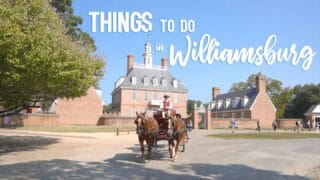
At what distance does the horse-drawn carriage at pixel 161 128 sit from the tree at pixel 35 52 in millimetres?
5825

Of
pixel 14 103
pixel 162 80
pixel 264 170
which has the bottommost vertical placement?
pixel 264 170

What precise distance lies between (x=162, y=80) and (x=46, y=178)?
6721cm

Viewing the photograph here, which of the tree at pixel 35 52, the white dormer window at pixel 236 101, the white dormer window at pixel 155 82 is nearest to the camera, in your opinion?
the tree at pixel 35 52

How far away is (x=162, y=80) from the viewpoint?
79688 mm

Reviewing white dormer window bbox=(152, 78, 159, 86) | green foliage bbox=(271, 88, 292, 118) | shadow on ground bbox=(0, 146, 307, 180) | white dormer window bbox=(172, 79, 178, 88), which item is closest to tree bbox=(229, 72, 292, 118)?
green foliage bbox=(271, 88, 292, 118)

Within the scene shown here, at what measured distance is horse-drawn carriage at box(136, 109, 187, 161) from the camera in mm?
16562

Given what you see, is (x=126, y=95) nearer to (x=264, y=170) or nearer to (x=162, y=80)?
(x=162, y=80)

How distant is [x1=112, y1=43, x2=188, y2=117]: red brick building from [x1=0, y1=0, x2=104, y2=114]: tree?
168 feet

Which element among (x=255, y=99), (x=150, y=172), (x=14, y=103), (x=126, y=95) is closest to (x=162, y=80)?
(x=126, y=95)

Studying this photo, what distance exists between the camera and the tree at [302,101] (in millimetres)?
92631

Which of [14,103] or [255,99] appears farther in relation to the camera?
[255,99]

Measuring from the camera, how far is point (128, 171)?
14141 mm

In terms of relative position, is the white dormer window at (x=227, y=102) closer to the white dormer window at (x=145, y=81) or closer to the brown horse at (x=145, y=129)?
the white dormer window at (x=145, y=81)

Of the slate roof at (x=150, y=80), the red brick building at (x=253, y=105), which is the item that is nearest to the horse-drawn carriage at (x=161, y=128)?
the red brick building at (x=253, y=105)
